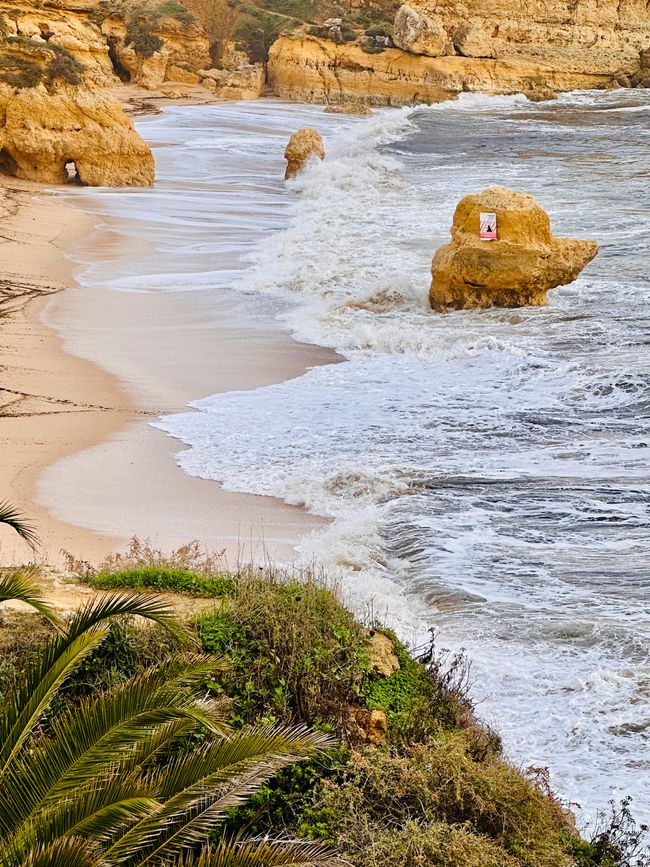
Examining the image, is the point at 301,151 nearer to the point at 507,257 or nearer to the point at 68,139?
the point at 68,139

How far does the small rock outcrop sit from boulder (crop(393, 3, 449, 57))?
25.3 metres

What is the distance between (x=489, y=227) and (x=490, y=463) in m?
6.35

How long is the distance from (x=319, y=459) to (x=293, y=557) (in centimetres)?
239

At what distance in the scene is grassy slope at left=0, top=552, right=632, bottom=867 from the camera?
14.8ft

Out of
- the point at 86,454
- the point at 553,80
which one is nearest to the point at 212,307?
the point at 86,454

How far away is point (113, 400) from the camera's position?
12047 millimetres

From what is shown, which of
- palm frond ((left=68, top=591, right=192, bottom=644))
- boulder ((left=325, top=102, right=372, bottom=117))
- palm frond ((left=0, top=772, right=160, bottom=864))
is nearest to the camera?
palm frond ((left=0, top=772, right=160, bottom=864))

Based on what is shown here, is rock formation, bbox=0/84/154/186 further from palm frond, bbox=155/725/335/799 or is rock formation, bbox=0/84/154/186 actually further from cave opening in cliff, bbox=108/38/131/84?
cave opening in cliff, bbox=108/38/131/84

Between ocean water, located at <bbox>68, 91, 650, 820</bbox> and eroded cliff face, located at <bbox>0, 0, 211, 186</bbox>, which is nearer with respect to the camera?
ocean water, located at <bbox>68, 91, 650, 820</bbox>

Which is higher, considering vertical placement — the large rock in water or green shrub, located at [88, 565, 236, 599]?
the large rock in water

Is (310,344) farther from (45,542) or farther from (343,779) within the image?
(343,779)

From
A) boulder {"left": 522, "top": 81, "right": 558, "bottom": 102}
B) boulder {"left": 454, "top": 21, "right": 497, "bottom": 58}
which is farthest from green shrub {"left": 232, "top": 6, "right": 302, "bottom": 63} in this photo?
boulder {"left": 522, "top": 81, "right": 558, "bottom": 102}

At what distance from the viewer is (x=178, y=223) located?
920 inches

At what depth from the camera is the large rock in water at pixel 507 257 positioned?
15164 millimetres
